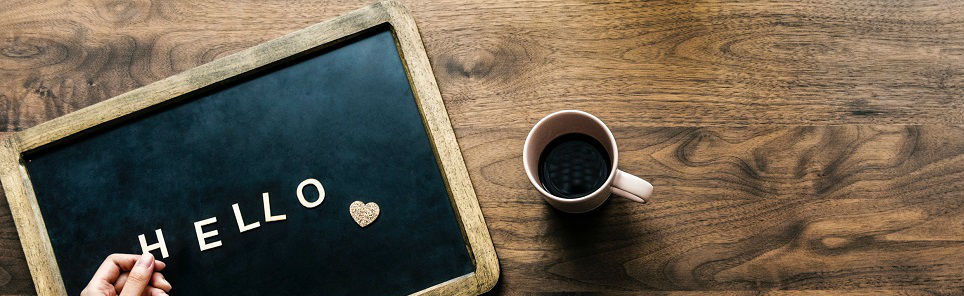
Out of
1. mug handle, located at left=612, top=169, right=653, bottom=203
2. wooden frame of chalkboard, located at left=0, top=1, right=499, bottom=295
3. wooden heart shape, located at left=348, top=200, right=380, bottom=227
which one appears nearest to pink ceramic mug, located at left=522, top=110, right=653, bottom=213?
mug handle, located at left=612, top=169, right=653, bottom=203

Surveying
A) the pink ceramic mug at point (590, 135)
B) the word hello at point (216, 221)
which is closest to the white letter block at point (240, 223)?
the word hello at point (216, 221)

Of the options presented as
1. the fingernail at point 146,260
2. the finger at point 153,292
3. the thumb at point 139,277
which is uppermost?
the fingernail at point 146,260

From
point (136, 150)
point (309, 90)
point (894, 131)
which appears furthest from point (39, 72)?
point (894, 131)

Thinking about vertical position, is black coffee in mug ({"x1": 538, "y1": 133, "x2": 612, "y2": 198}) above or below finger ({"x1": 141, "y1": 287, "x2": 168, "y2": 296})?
above

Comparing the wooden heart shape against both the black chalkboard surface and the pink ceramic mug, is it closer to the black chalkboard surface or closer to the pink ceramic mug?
the black chalkboard surface

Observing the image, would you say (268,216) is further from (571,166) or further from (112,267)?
(571,166)

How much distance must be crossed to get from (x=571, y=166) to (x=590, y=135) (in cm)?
5

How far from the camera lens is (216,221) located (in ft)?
2.82

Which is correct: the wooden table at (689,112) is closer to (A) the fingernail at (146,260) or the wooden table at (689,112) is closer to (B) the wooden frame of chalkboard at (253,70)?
(B) the wooden frame of chalkboard at (253,70)

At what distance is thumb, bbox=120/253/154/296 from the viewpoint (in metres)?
0.81

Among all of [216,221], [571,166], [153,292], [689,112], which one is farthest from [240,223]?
[689,112]

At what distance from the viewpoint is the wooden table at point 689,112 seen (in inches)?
33.5

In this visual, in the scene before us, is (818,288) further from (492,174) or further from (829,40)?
(492,174)

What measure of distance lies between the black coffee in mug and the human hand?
556 mm
